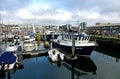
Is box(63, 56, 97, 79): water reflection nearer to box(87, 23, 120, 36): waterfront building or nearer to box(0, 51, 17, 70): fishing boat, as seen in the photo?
box(0, 51, 17, 70): fishing boat

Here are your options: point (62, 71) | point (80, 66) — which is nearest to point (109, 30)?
point (80, 66)

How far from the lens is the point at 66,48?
37.2 metres

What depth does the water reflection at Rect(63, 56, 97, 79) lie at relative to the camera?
87.9ft

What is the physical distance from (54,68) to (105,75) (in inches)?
296

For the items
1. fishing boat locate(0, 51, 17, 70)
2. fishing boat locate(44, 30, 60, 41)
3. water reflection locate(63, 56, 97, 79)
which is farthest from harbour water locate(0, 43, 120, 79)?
fishing boat locate(44, 30, 60, 41)

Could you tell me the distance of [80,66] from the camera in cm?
3009

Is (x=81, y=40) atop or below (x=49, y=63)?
atop

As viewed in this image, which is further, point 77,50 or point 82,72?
point 77,50

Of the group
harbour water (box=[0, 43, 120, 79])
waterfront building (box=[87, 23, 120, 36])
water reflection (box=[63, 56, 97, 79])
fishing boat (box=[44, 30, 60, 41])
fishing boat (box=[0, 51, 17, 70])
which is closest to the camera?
harbour water (box=[0, 43, 120, 79])

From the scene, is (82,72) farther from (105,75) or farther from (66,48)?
(66,48)

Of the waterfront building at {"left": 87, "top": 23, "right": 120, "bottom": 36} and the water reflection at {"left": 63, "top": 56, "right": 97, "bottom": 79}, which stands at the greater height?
the waterfront building at {"left": 87, "top": 23, "right": 120, "bottom": 36}

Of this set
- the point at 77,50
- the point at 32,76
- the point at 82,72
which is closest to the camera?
the point at 32,76

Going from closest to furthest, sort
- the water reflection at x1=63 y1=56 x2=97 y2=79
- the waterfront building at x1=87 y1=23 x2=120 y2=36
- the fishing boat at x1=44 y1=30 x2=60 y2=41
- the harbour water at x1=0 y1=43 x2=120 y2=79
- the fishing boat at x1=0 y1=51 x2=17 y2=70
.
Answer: the harbour water at x1=0 y1=43 x2=120 y2=79 < the fishing boat at x1=0 y1=51 x2=17 y2=70 < the water reflection at x1=63 y1=56 x2=97 y2=79 < the fishing boat at x1=44 y1=30 x2=60 y2=41 < the waterfront building at x1=87 y1=23 x2=120 y2=36

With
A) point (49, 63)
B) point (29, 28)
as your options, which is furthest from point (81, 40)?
point (29, 28)
